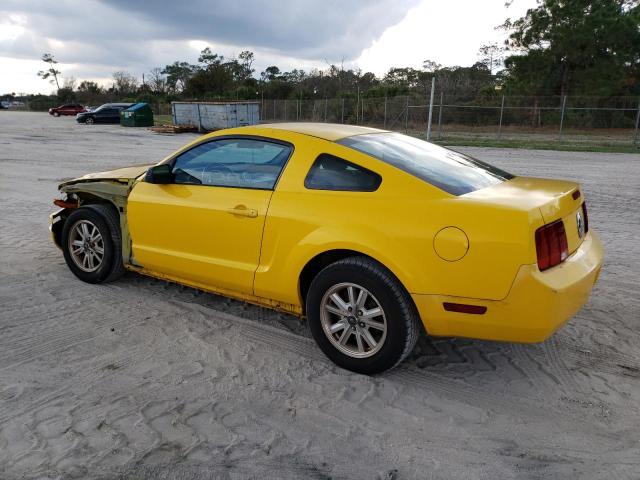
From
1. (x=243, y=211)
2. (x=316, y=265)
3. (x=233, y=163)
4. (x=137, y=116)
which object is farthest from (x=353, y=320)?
(x=137, y=116)

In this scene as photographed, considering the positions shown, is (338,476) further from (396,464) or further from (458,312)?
(458,312)

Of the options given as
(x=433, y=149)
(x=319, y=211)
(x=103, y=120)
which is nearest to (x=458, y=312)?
(x=319, y=211)

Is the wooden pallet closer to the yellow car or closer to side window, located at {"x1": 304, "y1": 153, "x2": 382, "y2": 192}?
the yellow car

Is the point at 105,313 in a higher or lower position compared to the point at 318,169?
lower

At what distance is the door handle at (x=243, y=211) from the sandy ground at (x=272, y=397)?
94 centimetres

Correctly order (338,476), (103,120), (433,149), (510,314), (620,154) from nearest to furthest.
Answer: (338,476) < (510,314) < (433,149) < (620,154) < (103,120)

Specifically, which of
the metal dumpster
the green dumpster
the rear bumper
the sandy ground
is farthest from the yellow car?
the green dumpster

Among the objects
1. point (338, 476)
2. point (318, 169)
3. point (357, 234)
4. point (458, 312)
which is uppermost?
point (318, 169)

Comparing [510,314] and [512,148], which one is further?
Result: [512,148]

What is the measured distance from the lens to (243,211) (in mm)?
3836

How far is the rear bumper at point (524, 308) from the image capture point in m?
2.92

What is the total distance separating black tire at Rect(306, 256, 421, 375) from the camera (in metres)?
3.23

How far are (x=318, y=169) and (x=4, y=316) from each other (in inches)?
112

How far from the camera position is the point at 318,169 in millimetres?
3670
